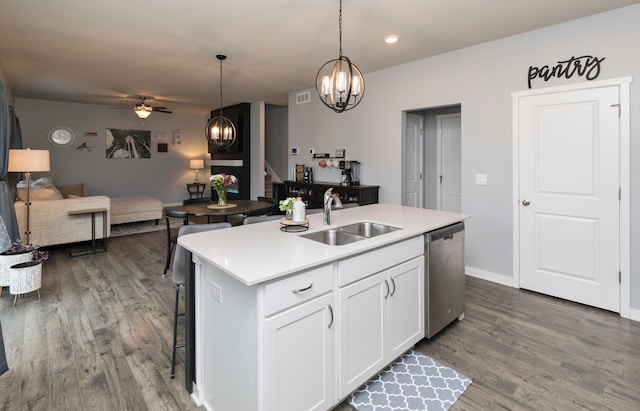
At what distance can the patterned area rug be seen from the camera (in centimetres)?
196

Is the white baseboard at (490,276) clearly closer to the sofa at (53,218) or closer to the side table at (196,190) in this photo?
the sofa at (53,218)

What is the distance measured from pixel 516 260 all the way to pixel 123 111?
928 centimetres

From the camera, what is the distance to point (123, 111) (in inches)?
348

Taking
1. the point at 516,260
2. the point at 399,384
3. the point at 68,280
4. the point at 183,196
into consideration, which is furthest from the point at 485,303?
the point at 183,196

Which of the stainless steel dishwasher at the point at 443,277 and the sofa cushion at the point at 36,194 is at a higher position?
the sofa cushion at the point at 36,194

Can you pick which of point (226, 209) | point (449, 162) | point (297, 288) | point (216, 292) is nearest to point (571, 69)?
point (449, 162)

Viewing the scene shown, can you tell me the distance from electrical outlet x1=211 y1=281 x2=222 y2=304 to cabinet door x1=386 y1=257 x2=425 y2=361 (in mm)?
1004

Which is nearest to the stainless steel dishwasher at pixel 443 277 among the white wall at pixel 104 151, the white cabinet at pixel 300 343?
the white cabinet at pixel 300 343

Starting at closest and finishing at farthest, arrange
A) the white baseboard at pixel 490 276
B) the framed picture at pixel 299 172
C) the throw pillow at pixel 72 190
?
the white baseboard at pixel 490 276 < the framed picture at pixel 299 172 < the throw pillow at pixel 72 190

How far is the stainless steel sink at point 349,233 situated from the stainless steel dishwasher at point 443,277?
36cm

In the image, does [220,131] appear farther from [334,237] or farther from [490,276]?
[490,276]

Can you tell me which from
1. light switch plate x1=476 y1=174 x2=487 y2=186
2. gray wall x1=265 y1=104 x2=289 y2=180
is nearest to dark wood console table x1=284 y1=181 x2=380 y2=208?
light switch plate x1=476 y1=174 x2=487 y2=186

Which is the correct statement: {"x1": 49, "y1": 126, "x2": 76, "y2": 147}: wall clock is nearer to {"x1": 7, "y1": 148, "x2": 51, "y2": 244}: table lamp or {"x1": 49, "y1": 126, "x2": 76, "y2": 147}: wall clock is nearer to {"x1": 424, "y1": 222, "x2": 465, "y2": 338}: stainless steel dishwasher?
{"x1": 7, "y1": 148, "x2": 51, "y2": 244}: table lamp

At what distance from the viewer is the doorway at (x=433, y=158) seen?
519 cm
